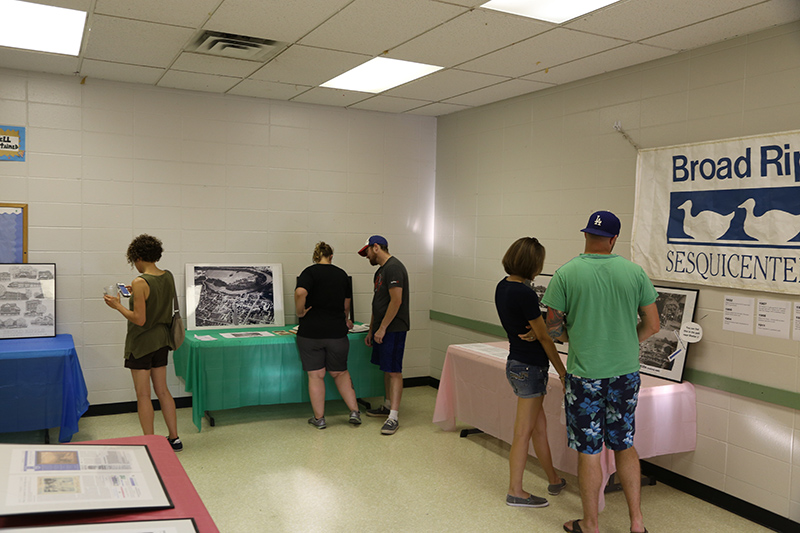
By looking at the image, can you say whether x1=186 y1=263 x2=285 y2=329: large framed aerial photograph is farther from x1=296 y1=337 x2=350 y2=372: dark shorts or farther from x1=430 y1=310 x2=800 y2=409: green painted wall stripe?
x1=430 y1=310 x2=800 y2=409: green painted wall stripe

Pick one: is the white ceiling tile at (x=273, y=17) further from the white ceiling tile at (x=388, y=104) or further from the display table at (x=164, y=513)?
the display table at (x=164, y=513)

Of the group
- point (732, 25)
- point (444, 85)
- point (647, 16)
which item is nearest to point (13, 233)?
point (444, 85)

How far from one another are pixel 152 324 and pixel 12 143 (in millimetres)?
2152

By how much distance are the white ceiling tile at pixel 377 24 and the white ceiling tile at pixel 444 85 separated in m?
0.82

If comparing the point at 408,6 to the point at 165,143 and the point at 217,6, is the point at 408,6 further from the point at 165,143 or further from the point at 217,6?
the point at 165,143

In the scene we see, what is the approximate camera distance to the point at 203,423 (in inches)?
217

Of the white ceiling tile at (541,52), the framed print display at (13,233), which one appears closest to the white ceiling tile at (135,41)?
the framed print display at (13,233)

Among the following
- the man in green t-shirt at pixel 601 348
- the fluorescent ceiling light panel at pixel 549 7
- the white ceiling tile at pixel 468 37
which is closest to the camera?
the man in green t-shirt at pixel 601 348

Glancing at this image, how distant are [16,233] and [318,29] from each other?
3.18 metres

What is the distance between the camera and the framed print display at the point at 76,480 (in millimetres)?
1405

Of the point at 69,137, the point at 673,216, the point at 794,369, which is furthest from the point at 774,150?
the point at 69,137

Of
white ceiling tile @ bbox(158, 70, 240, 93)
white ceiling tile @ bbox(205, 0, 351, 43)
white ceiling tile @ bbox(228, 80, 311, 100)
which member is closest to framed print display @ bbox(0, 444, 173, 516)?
white ceiling tile @ bbox(205, 0, 351, 43)

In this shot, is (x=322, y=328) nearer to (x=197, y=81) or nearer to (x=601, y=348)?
(x=197, y=81)

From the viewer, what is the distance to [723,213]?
13.0ft
